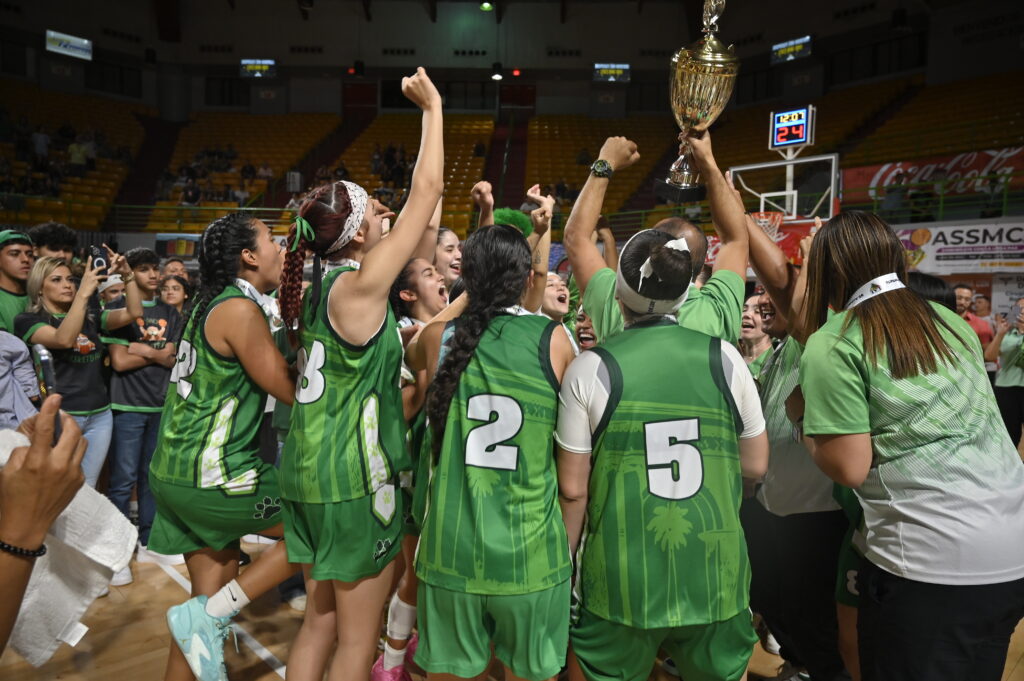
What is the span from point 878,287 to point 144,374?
14.0 ft

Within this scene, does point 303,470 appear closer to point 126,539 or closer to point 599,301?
point 126,539

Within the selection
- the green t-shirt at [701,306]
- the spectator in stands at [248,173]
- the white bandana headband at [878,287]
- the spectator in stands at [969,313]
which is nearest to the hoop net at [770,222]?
the spectator in stands at [969,313]

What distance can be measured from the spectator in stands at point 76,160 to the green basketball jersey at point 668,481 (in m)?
20.6

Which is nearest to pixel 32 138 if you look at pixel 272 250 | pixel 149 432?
pixel 149 432

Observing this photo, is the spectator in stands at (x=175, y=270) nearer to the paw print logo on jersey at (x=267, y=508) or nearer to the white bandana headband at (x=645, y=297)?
the paw print logo on jersey at (x=267, y=508)

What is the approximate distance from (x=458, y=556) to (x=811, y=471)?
133cm

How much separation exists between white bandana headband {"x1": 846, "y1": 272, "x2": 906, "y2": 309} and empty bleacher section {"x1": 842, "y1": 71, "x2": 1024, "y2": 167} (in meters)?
14.5

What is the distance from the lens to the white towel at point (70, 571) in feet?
4.94

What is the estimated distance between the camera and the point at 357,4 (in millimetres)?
23312

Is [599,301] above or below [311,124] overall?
below

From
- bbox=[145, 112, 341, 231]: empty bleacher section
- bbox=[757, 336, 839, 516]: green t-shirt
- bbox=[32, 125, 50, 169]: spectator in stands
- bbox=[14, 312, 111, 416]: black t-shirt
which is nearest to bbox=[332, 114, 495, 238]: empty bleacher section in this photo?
bbox=[145, 112, 341, 231]: empty bleacher section

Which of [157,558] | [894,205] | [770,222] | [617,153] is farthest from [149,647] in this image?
[894,205]

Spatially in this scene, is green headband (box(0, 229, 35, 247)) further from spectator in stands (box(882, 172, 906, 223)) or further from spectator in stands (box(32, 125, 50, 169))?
spectator in stands (box(32, 125, 50, 169))

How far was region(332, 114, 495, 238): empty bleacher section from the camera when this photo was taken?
1866 cm
